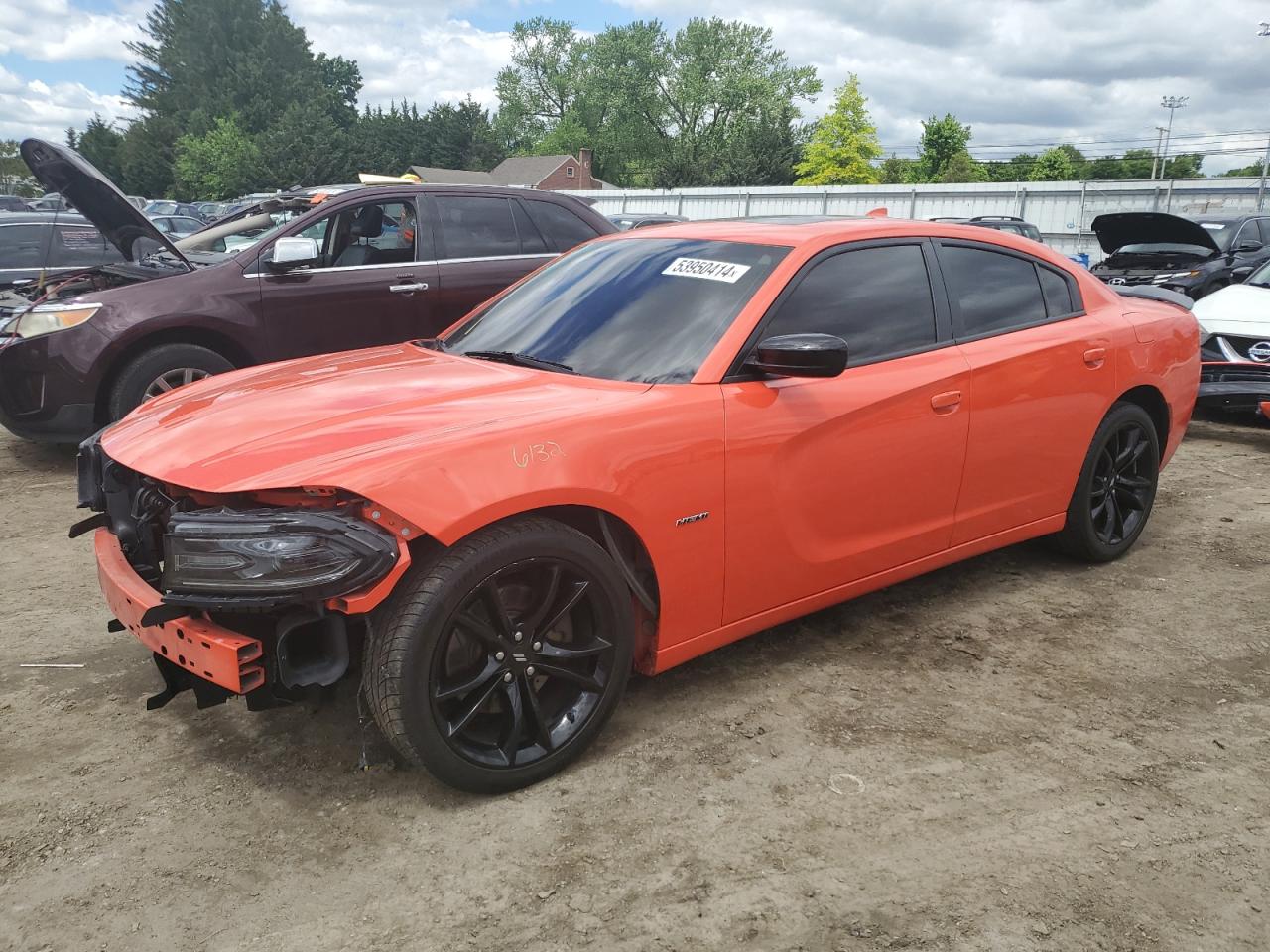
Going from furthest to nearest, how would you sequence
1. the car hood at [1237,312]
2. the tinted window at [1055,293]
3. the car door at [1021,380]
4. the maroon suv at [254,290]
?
1. the car hood at [1237,312]
2. the maroon suv at [254,290]
3. the tinted window at [1055,293]
4. the car door at [1021,380]

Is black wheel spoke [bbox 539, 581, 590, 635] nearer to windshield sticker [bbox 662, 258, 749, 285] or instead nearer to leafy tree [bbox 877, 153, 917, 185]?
windshield sticker [bbox 662, 258, 749, 285]

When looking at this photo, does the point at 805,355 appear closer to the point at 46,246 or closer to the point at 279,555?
the point at 279,555

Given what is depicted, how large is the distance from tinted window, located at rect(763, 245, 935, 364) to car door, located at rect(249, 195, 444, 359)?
3824mm

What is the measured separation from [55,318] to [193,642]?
4.32 metres

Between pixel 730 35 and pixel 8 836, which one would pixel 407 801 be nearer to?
pixel 8 836

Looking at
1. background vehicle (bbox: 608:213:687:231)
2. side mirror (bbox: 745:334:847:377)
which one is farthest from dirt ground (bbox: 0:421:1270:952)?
background vehicle (bbox: 608:213:687:231)

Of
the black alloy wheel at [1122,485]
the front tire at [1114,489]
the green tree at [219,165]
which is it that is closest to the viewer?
the front tire at [1114,489]

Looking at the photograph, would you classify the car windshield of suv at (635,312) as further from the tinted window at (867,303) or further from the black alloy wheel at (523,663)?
the black alloy wheel at (523,663)

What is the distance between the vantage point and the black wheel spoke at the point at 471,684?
8.32 feet

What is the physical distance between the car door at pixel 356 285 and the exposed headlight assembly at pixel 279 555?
14.0 ft

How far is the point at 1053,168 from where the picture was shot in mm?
82750

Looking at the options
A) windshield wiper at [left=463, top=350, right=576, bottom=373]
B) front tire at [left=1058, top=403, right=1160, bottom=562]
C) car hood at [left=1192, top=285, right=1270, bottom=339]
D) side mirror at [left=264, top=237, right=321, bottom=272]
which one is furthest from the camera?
car hood at [left=1192, top=285, right=1270, bottom=339]

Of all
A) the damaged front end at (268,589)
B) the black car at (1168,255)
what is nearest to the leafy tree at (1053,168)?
the black car at (1168,255)

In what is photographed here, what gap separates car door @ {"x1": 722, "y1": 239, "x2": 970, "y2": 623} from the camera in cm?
306
